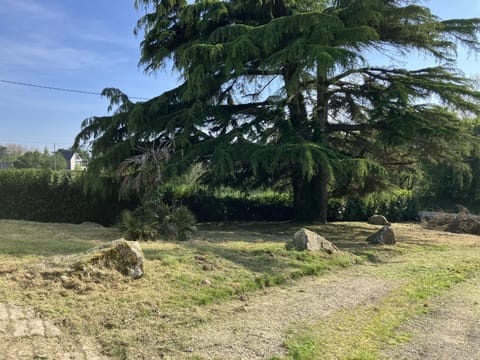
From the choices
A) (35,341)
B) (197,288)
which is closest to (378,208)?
(197,288)

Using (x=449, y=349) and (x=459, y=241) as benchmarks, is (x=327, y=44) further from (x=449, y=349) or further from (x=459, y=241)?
(x=449, y=349)

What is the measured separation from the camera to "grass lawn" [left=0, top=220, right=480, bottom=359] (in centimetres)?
354

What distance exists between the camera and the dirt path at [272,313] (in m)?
3.36

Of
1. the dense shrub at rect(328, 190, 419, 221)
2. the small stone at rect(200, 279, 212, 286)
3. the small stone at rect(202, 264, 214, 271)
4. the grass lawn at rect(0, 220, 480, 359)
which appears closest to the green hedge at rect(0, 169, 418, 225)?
the dense shrub at rect(328, 190, 419, 221)

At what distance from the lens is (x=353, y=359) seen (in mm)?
3236

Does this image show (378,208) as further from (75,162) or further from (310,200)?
(75,162)

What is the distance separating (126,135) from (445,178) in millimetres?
18624

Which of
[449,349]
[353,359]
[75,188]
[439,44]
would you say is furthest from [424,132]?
[75,188]

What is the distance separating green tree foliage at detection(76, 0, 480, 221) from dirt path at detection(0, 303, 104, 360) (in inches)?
229

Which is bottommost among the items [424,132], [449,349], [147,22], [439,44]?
[449,349]

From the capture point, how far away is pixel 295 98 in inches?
471

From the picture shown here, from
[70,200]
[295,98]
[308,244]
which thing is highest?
[295,98]

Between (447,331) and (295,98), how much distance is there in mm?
8964

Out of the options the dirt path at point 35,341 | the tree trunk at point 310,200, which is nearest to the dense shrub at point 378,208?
the tree trunk at point 310,200
